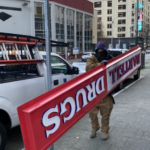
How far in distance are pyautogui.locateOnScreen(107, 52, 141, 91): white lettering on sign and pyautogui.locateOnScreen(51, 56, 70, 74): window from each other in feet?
6.24

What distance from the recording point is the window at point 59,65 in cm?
582

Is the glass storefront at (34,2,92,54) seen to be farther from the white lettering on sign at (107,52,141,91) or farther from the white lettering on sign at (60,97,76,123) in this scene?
the white lettering on sign at (60,97,76,123)

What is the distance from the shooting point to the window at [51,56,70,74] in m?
5.82

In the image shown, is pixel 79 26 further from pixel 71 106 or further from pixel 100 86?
pixel 71 106

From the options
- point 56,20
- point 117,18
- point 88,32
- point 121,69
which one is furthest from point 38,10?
point 117,18

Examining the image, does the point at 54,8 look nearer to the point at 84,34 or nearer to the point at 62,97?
the point at 84,34

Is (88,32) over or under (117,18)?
under

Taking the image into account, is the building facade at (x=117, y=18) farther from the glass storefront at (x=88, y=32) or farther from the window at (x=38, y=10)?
the window at (x=38, y=10)

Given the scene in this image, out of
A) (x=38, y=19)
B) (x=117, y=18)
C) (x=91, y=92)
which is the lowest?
(x=91, y=92)

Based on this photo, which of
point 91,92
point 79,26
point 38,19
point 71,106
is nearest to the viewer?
point 71,106

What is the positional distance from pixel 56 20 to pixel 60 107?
1281 inches

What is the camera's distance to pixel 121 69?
407 centimetres

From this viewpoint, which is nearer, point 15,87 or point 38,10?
point 15,87

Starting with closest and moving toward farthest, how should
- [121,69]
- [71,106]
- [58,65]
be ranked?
[71,106] < [121,69] < [58,65]
